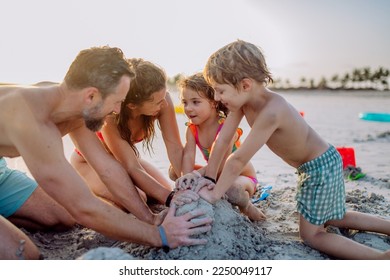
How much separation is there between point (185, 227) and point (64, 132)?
1.10 metres

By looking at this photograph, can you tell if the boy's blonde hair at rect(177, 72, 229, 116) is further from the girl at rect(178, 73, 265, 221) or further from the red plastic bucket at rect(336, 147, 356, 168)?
the red plastic bucket at rect(336, 147, 356, 168)

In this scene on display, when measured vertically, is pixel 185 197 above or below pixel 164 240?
above

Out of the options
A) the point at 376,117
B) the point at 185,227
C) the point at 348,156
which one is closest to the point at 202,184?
the point at 185,227

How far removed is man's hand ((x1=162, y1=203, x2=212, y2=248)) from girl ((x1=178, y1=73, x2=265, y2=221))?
0.75 meters

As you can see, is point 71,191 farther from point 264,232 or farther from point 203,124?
point 203,124

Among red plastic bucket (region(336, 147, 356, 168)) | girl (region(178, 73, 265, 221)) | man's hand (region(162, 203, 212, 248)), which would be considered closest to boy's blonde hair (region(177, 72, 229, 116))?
girl (region(178, 73, 265, 221))

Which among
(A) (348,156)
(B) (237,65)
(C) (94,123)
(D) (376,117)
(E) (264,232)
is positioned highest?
(B) (237,65)

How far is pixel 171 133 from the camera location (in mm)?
3805

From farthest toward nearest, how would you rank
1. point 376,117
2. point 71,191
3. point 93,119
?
point 376,117 < point 93,119 < point 71,191

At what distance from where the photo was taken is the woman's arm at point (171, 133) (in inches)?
147

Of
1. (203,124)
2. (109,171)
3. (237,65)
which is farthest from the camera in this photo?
(203,124)

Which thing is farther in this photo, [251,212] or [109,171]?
[251,212]

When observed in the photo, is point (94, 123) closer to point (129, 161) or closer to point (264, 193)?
point (129, 161)
